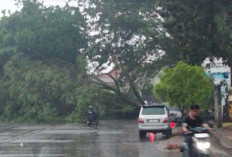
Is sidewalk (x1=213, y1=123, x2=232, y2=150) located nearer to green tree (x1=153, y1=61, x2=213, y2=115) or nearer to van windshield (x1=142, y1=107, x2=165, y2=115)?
green tree (x1=153, y1=61, x2=213, y2=115)

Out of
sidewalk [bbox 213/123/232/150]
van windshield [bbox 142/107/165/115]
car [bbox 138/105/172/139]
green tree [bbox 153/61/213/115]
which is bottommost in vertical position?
sidewalk [bbox 213/123/232/150]

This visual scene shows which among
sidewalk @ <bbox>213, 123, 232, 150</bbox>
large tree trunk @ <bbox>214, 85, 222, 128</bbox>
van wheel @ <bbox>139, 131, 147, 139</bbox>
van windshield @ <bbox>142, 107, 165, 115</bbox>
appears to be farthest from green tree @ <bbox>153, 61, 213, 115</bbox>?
van wheel @ <bbox>139, 131, 147, 139</bbox>

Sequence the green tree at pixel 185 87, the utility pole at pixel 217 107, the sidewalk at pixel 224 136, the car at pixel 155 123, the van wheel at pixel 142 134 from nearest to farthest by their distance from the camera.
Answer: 1. the sidewalk at pixel 224 136
2. the car at pixel 155 123
3. the van wheel at pixel 142 134
4. the green tree at pixel 185 87
5. the utility pole at pixel 217 107

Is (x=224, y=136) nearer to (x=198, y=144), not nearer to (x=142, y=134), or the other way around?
(x=142, y=134)

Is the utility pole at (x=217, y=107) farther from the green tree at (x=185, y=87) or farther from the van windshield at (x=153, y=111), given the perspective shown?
the van windshield at (x=153, y=111)

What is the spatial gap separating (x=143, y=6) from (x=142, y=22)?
1934 millimetres

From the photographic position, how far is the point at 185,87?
24.7m

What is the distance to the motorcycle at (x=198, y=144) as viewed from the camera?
1055cm

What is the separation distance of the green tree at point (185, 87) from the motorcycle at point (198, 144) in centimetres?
1325

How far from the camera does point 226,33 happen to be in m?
20.6

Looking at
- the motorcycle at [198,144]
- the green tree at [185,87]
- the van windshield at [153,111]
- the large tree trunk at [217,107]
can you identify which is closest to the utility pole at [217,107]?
the large tree trunk at [217,107]

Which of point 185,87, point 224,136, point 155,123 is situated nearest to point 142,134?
point 155,123

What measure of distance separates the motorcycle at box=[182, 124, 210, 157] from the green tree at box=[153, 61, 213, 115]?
13252 millimetres

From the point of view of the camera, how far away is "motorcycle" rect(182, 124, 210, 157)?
416 inches
